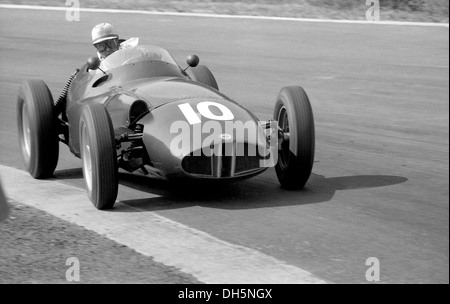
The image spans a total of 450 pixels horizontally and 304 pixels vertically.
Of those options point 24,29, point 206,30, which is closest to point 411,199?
point 206,30

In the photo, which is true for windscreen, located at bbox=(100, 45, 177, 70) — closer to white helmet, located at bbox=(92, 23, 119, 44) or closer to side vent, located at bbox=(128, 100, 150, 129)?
white helmet, located at bbox=(92, 23, 119, 44)

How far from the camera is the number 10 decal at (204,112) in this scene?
7.66m

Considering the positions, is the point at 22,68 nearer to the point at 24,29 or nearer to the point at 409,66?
the point at 24,29

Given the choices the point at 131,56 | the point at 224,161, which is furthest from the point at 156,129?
the point at 131,56

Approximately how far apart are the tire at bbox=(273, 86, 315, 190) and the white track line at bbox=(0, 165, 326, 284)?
1254mm

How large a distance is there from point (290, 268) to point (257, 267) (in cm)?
21

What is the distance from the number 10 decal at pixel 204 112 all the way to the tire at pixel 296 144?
568 millimetres

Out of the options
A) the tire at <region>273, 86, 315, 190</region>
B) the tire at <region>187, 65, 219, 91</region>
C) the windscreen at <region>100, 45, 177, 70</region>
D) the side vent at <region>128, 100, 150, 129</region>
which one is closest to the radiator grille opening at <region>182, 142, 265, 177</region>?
the tire at <region>273, 86, 315, 190</region>

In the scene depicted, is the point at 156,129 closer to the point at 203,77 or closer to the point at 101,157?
the point at 101,157

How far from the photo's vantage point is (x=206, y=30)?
67.6ft

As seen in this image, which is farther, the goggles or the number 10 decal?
the goggles

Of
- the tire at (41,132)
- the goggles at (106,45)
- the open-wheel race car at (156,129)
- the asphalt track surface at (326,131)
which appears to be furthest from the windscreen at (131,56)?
the asphalt track surface at (326,131)

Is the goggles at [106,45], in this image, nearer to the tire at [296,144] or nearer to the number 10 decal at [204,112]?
the number 10 decal at [204,112]

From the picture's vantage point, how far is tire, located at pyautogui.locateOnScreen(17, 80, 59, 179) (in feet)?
29.3
